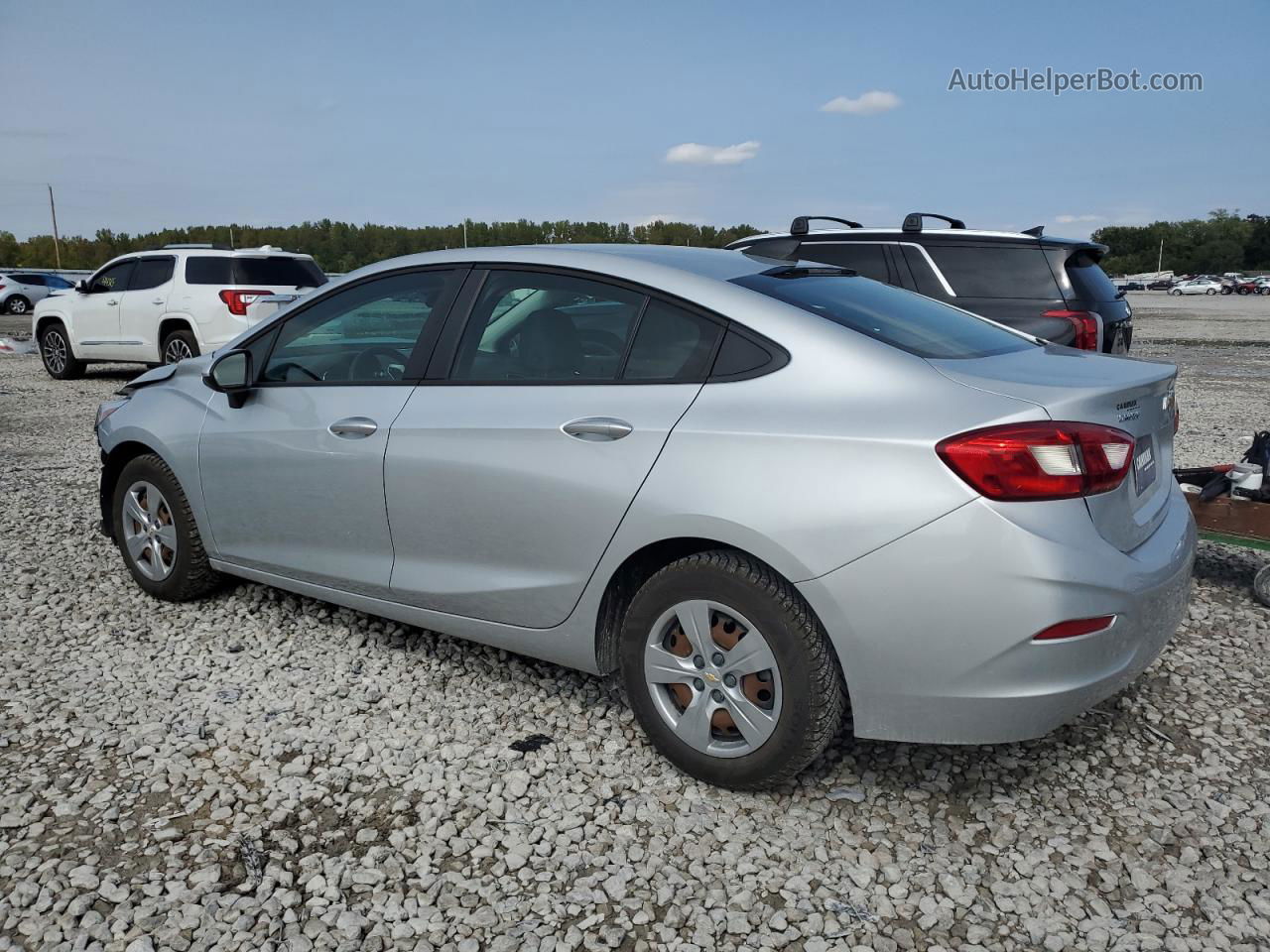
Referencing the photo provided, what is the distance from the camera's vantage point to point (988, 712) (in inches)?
104

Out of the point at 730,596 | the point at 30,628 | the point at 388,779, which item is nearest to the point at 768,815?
the point at 730,596

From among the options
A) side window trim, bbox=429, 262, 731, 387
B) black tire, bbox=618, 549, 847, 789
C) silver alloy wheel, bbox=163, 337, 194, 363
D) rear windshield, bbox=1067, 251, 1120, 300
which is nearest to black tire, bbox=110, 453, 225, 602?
side window trim, bbox=429, 262, 731, 387

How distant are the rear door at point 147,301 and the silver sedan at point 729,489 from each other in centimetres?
1053

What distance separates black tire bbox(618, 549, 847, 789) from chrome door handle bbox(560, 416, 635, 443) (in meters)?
0.42

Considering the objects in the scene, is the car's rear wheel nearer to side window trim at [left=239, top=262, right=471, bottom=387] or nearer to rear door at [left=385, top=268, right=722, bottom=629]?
side window trim at [left=239, top=262, right=471, bottom=387]

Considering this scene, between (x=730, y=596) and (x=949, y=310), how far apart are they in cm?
155

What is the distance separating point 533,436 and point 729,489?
728 millimetres

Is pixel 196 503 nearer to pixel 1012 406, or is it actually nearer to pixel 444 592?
pixel 444 592

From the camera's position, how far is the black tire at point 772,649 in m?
2.77

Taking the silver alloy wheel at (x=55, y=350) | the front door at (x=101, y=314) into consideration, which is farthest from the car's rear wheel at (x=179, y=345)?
the silver alloy wheel at (x=55, y=350)

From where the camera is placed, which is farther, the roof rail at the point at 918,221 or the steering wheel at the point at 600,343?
the roof rail at the point at 918,221

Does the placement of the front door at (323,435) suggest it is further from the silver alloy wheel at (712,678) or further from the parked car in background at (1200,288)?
the parked car in background at (1200,288)

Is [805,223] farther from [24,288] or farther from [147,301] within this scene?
[24,288]

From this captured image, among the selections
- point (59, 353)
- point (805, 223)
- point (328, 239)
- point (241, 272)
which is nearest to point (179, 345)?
point (241, 272)
